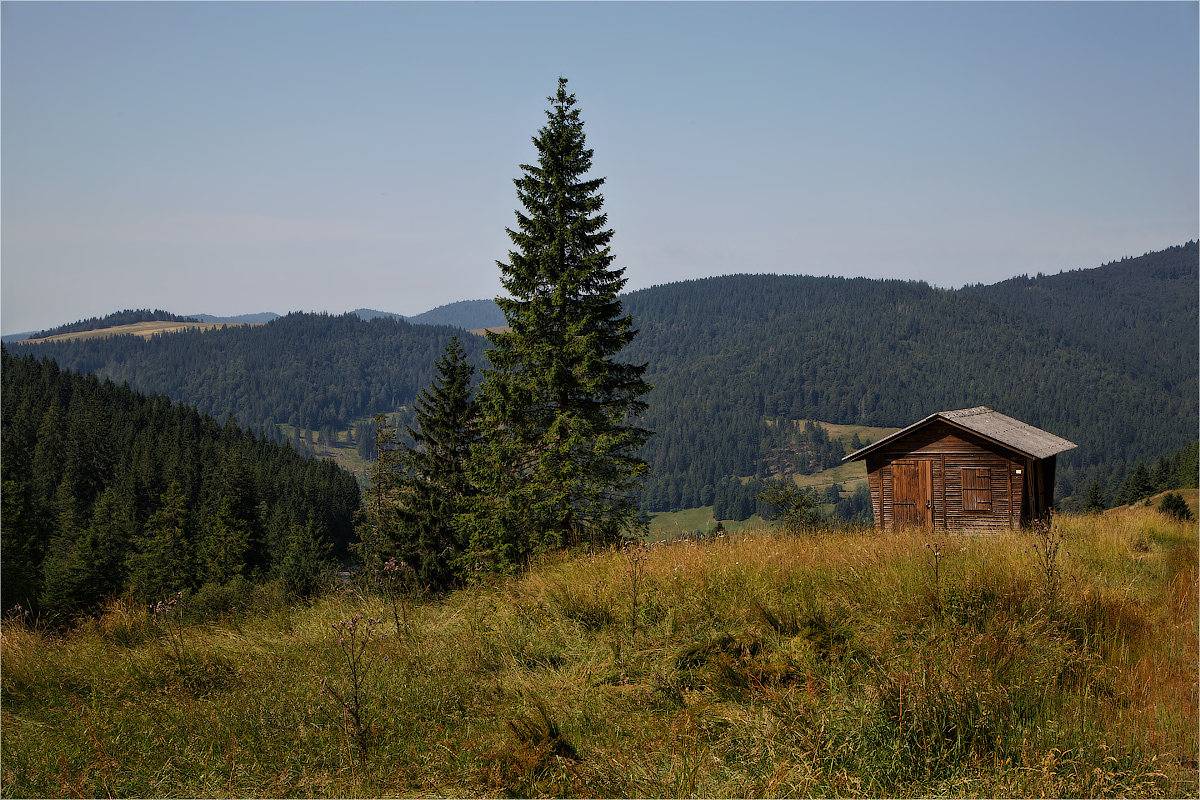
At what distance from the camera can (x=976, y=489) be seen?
21766 mm

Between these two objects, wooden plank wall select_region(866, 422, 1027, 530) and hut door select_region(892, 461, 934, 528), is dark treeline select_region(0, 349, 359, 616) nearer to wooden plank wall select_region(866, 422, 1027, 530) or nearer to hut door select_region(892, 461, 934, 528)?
wooden plank wall select_region(866, 422, 1027, 530)

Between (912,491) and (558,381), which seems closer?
(558,381)

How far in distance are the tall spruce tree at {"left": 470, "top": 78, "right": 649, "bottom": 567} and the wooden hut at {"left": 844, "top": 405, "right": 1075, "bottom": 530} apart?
23.1 feet

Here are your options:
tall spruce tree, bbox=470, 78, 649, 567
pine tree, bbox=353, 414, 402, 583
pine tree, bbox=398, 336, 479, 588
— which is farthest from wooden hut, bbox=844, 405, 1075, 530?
pine tree, bbox=353, 414, 402, 583

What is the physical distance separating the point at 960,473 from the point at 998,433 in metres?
1.54

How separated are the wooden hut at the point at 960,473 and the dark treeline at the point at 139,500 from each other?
18286mm

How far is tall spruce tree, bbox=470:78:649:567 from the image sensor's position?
1973cm

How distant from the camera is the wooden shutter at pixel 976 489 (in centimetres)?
2167

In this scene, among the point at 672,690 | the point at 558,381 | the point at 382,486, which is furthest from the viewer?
the point at 382,486

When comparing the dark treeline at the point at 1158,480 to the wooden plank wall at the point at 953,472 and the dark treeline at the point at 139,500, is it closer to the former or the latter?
the wooden plank wall at the point at 953,472

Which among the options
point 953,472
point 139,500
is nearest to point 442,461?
point 953,472

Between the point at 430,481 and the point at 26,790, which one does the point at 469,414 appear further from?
the point at 26,790

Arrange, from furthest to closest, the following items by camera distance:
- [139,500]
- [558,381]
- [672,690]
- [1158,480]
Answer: [1158,480], [139,500], [558,381], [672,690]

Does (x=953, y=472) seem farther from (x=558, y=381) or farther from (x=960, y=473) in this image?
(x=558, y=381)
